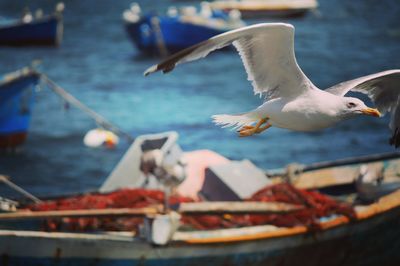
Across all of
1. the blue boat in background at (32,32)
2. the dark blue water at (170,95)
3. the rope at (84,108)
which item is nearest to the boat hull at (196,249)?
the rope at (84,108)

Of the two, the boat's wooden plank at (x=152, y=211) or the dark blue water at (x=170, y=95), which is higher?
the boat's wooden plank at (x=152, y=211)

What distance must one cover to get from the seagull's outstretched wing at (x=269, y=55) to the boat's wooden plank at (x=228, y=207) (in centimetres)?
285

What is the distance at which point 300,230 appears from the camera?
13.2 m

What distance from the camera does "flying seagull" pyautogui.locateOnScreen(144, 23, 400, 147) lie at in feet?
29.7

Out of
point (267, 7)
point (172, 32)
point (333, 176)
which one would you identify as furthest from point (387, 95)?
point (267, 7)

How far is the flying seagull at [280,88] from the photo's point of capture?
9047 millimetres

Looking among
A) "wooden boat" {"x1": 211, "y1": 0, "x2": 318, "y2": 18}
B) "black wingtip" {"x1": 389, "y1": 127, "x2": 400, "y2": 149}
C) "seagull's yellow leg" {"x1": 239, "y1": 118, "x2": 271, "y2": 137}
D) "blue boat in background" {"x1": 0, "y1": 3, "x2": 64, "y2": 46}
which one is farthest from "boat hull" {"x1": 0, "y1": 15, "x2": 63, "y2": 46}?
"seagull's yellow leg" {"x1": 239, "y1": 118, "x2": 271, "y2": 137}

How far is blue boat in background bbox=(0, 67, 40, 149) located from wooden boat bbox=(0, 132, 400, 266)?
954 centimetres

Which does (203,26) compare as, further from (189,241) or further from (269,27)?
(269,27)

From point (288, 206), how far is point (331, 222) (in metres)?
0.84

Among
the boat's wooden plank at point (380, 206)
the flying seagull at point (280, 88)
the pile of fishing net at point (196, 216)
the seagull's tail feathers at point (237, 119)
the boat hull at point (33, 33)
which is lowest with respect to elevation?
the boat hull at point (33, 33)

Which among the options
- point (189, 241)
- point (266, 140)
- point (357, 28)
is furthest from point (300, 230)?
point (357, 28)

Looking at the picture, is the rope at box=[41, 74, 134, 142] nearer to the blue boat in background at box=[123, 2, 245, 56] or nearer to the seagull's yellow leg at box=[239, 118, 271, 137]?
the seagull's yellow leg at box=[239, 118, 271, 137]

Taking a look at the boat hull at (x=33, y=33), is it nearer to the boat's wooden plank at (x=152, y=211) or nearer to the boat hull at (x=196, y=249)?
the boat hull at (x=196, y=249)
